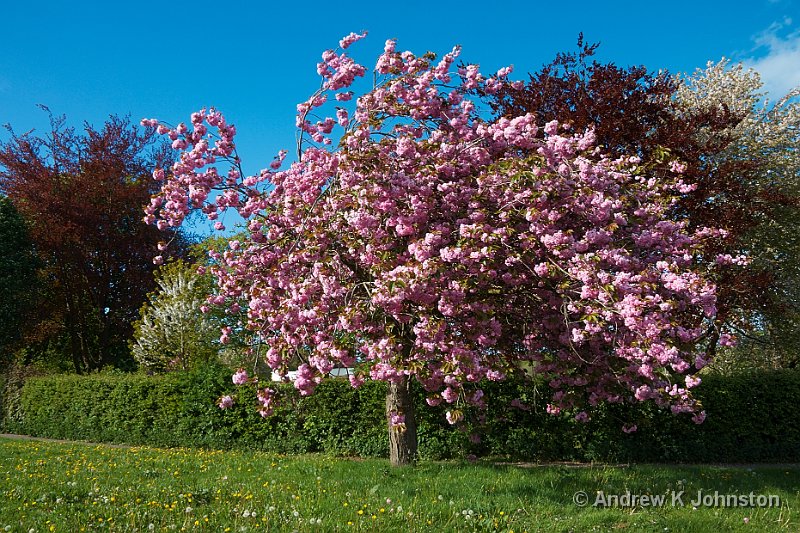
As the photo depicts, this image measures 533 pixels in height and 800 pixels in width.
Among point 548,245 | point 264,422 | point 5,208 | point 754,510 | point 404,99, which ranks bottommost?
point 754,510

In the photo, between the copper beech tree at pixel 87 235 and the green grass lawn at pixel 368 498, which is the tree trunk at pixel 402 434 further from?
the copper beech tree at pixel 87 235

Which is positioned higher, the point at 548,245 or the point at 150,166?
the point at 150,166

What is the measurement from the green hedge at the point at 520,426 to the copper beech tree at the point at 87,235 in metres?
13.6

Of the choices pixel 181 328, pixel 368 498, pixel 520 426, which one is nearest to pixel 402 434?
pixel 368 498

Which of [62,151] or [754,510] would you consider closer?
[754,510]

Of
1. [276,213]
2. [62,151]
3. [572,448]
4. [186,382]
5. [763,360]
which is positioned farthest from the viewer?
[62,151]

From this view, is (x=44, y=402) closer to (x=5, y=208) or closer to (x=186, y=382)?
(x=186, y=382)

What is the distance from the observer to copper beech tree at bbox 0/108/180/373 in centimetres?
2547

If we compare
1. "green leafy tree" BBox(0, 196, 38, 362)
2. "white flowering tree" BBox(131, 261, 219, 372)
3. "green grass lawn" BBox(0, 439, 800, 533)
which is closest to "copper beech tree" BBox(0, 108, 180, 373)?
"green leafy tree" BBox(0, 196, 38, 362)

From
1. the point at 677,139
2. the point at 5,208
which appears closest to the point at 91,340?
the point at 5,208

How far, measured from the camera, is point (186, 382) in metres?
15.2

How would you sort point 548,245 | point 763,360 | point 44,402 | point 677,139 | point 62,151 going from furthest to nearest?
1. point 62,151
2. point 44,402
3. point 763,360
4. point 677,139
5. point 548,245

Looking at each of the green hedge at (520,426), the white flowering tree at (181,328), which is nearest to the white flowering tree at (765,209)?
the green hedge at (520,426)

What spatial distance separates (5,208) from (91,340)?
7.01 meters
